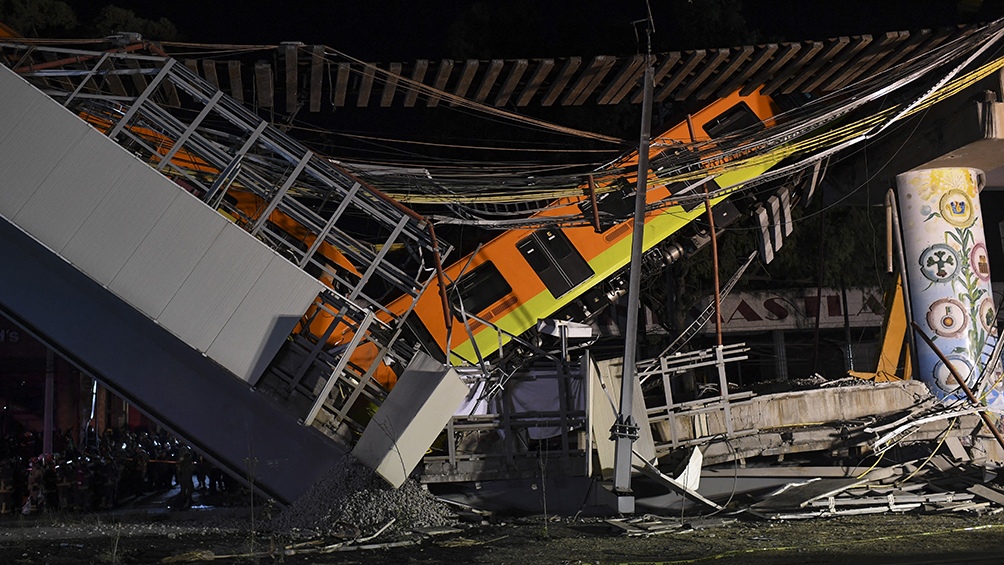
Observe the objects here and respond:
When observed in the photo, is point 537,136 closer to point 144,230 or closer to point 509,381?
point 509,381

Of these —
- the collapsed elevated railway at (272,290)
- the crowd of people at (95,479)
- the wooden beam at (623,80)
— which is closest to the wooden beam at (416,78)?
the collapsed elevated railway at (272,290)

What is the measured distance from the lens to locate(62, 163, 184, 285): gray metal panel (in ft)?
40.2

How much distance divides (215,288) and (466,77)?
4.79 meters

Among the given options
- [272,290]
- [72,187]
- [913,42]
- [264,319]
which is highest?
[913,42]

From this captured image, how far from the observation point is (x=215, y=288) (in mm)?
12359

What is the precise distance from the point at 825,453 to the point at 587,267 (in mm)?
4911

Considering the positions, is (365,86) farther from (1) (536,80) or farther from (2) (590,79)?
(2) (590,79)

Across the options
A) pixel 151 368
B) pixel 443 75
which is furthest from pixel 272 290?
pixel 443 75

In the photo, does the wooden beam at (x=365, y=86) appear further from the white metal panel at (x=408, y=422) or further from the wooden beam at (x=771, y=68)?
the wooden beam at (x=771, y=68)

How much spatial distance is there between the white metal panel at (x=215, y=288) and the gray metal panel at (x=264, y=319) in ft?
0.30

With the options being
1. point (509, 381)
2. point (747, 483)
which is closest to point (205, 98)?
point (509, 381)

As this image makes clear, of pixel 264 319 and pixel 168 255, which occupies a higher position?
pixel 168 255

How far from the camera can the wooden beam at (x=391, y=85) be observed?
1380 centimetres

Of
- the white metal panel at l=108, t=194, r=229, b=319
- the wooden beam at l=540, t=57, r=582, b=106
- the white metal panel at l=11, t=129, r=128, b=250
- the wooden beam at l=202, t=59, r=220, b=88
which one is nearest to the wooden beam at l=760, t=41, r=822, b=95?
the wooden beam at l=540, t=57, r=582, b=106
